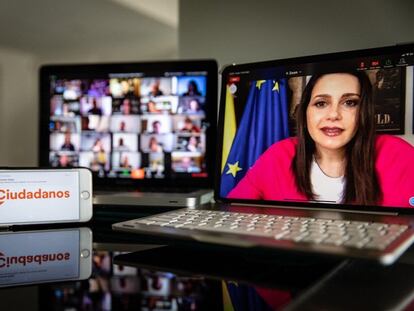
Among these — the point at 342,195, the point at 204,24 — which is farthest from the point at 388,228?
the point at 204,24

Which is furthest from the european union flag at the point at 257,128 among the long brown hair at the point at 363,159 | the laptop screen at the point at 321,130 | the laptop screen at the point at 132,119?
the laptop screen at the point at 132,119

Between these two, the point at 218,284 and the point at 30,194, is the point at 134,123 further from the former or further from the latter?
the point at 218,284

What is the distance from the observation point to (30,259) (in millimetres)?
612

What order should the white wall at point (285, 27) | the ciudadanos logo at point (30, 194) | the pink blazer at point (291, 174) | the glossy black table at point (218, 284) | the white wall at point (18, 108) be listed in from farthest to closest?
1. the white wall at point (18, 108)
2. the white wall at point (285, 27)
3. the ciudadanos logo at point (30, 194)
4. the pink blazer at point (291, 174)
5. the glossy black table at point (218, 284)

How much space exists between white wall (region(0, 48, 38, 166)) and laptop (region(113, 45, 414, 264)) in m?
1.41

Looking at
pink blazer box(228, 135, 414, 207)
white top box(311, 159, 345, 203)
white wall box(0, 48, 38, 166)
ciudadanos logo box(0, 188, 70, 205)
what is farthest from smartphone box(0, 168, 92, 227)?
white wall box(0, 48, 38, 166)

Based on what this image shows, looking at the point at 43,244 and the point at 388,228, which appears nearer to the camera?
the point at 388,228

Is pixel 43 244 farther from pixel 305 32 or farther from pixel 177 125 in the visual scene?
pixel 305 32

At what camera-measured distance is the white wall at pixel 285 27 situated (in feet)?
3.20

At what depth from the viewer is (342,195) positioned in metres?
0.70

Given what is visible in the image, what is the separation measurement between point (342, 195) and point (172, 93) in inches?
20.2

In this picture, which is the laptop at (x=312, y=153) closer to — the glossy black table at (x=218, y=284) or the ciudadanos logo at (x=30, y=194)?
the glossy black table at (x=218, y=284)

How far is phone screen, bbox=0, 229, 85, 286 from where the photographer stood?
0.55 meters

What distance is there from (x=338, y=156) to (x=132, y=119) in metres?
0.54
